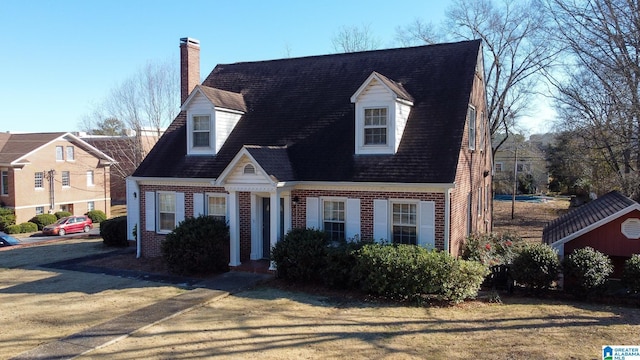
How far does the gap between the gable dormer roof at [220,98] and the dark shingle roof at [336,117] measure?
38cm

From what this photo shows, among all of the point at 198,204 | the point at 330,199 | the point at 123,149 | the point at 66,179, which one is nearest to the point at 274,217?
the point at 330,199

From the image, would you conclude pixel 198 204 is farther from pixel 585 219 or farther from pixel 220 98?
pixel 585 219

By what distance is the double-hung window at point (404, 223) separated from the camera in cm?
1344

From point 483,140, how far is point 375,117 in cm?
742

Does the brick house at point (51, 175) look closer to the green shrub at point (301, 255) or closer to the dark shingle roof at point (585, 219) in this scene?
the green shrub at point (301, 255)

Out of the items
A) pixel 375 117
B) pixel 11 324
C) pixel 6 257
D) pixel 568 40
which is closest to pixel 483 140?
pixel 568 40

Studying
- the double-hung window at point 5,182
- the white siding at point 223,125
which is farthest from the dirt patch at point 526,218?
the double-hung window at point 5,182

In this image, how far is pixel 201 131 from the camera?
16938mm

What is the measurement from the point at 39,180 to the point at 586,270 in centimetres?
4607

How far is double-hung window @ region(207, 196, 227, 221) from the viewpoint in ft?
52.5

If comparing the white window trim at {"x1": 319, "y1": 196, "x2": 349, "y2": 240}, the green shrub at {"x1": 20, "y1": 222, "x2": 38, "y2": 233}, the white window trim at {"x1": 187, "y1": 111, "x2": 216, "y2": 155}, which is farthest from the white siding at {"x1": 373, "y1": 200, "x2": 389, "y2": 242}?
the green shrub at {"x1": 20, "y1": 222, "x2": 38, "y2": 233}

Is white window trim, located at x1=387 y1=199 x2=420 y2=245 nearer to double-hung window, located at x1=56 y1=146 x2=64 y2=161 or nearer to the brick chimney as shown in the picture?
the brick chimney

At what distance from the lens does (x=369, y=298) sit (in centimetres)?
1183

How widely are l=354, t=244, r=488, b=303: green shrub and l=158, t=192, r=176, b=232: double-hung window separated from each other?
832cm
